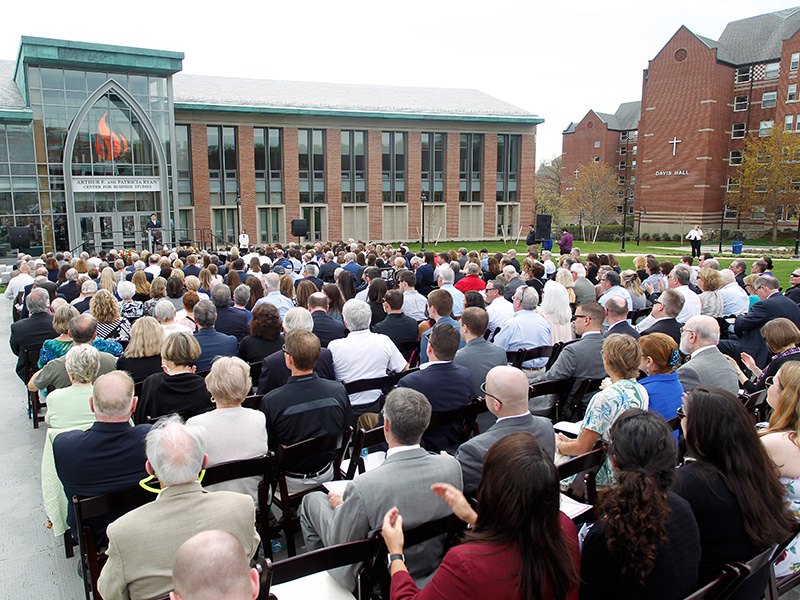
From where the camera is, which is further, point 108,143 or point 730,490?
point 108,143

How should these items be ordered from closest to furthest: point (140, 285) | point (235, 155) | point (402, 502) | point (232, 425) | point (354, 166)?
point (402, 502) < point (232, 425) < point (140, 285) < point (235, 155) < point (354, 166)

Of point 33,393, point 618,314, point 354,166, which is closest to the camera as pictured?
point 618,314

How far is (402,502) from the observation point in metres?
2.98

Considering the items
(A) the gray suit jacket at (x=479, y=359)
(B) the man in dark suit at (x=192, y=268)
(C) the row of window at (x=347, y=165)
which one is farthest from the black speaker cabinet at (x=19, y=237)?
(A) the gray suit jacket at (x=479, y=359)

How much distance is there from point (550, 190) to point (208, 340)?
250 feet

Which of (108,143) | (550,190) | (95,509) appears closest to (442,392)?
(95,509)

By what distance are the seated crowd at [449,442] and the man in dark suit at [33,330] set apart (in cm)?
3

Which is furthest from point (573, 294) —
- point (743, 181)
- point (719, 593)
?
point (743, 181)

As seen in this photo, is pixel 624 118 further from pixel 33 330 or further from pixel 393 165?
pixel 33 330

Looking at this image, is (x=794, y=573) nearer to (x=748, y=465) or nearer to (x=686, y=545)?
(x=748, y=465)

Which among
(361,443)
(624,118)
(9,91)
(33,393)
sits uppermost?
(624,118)

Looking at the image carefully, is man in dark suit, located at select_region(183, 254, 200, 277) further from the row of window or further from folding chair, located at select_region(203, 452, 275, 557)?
the row of window

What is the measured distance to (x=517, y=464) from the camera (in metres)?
2.28

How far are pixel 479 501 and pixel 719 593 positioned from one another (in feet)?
4.41
